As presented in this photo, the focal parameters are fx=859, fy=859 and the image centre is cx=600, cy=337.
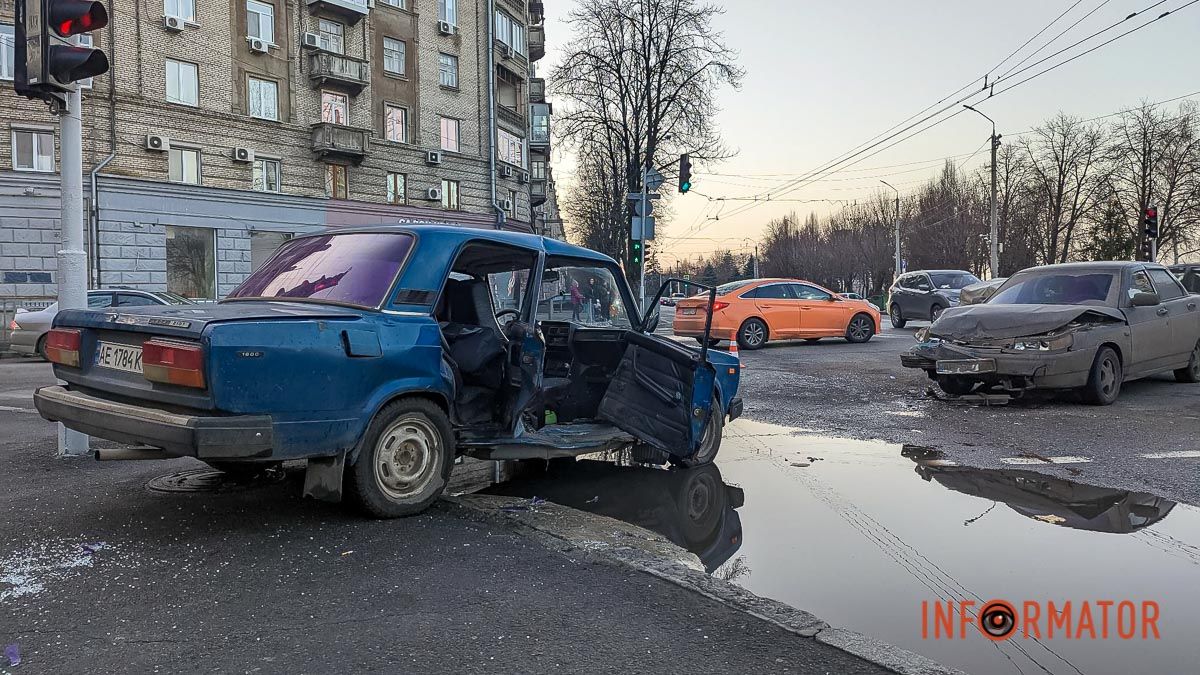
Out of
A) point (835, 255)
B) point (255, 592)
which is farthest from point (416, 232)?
point (835, 255)

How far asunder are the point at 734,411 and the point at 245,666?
15.3 ft

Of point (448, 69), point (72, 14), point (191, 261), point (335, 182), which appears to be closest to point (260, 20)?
point (335, 182)

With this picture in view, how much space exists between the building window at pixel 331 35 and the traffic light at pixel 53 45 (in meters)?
25.8

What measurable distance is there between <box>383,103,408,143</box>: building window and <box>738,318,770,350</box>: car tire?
19666 millimetres

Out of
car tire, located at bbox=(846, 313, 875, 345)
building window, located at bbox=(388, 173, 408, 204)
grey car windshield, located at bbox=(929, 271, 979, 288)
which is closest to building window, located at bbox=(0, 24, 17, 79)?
building window, located at bbox=(388, 173, 408, 204)

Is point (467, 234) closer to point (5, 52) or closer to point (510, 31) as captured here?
point (5, 52)

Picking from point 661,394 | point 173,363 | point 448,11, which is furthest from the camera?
point 448,11

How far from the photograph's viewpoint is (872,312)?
742 inches

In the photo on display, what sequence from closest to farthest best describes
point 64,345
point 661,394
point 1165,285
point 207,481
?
point 64,345, point 207,481, point 661,394, point 1165,285

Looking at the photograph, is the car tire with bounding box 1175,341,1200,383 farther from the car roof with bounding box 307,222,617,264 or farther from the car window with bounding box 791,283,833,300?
the car roof with bounding box 307,222,617,264

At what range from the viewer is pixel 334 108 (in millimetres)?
30531

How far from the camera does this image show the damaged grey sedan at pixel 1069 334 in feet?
28.8

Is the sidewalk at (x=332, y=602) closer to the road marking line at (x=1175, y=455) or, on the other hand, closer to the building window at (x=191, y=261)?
the road marking line at (x=1175, y=455)

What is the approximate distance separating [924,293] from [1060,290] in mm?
15360
